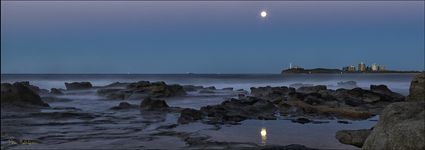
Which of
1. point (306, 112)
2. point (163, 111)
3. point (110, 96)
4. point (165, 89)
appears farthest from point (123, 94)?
point (306, 112)

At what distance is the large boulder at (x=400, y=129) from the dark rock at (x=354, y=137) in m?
1.70

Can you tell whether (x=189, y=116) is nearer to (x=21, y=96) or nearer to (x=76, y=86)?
(x=21, y=96)

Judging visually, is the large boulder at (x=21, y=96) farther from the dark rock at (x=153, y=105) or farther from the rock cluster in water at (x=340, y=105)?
the rock cluster in water at (x=340, y=105)

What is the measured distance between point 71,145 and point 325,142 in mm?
8000

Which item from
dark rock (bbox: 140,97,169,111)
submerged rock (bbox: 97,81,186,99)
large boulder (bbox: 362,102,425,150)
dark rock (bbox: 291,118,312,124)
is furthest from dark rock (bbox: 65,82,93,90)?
large boulder (bbox: 362,102,425,150)

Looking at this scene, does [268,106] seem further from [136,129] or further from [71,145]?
[71,145]

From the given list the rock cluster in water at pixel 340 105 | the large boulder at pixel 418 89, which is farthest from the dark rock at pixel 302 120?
the large boulder at pixel 418 89

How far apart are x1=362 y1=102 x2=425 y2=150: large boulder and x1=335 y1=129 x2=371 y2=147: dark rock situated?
1.70m

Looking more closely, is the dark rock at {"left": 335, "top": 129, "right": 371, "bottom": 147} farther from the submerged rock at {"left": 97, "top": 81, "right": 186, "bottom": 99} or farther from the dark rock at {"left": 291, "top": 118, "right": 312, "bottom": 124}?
the submerged rock at {"left": 97, "top": 81, "right": 186, "bottom": 99}

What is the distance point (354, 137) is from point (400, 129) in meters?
3.80

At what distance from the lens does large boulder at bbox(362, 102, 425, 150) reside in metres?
10.6

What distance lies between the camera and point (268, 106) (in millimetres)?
28219

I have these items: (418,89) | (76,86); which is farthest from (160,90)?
(418,89)

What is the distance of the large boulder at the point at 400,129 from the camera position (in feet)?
34.7
